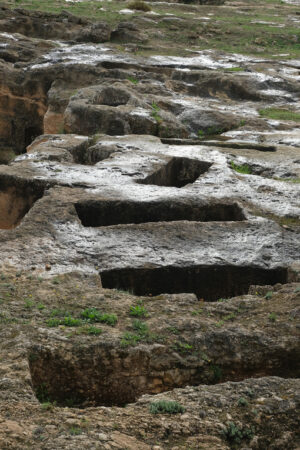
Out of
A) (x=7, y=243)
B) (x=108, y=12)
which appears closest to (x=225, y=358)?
(x=7, y=243)

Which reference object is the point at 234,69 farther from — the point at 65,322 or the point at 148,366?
the point at 148,366

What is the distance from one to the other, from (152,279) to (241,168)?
4.30 metres

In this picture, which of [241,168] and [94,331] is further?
[241,168]

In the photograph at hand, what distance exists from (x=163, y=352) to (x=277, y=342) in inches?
38.6

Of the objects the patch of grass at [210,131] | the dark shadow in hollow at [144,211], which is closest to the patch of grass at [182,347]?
the dark shadow in hollow at [144,211]

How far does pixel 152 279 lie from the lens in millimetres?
5984

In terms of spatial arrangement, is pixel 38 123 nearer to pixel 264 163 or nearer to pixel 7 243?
pixel 264 163

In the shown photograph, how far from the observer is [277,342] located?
4.48m

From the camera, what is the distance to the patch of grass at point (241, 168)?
952 cm

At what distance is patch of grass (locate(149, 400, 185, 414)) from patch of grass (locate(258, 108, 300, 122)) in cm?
1156

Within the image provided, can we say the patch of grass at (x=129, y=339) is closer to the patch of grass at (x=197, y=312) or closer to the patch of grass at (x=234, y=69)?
the patch of grass at (x=197, y=312)

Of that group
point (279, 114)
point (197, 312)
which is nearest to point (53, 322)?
point (197, 312)

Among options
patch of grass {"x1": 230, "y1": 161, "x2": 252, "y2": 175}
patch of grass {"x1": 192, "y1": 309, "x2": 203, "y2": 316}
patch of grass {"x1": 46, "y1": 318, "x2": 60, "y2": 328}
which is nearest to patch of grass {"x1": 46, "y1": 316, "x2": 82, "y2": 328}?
patch of grass {"x1": 46, "y1": 318, "x2": 60, "y2": 328}

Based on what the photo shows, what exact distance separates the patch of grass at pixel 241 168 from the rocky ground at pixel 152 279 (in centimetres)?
3
